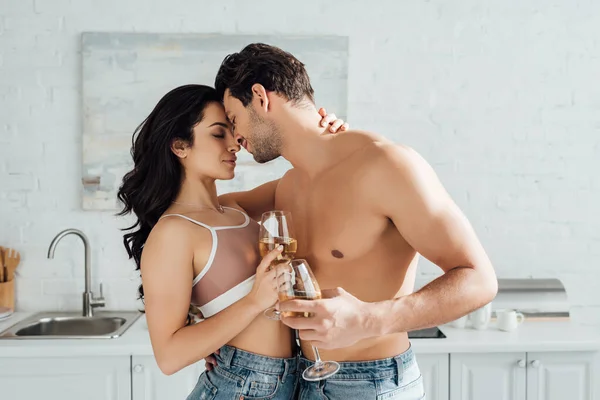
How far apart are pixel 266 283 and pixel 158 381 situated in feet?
4.59

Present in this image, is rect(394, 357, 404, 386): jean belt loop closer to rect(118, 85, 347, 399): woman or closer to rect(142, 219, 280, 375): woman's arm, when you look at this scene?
rect(118, 85, 347, 399): woman

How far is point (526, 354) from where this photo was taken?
8.80 ft

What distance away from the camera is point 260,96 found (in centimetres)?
175

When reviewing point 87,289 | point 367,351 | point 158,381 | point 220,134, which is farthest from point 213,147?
point 87,289

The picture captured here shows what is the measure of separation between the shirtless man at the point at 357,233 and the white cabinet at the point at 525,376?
1.08m

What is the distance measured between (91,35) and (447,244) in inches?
93.0

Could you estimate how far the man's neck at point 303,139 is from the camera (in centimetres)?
177

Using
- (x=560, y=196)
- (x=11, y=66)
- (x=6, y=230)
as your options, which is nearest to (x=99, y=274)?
(x=6, y=230)

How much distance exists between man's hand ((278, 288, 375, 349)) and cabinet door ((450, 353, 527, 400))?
1511mm

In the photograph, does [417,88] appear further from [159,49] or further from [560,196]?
[159,49]

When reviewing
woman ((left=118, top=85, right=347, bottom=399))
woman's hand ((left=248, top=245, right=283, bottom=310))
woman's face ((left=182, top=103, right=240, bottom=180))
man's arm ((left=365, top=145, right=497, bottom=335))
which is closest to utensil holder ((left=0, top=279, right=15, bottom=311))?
woman ((left=118, top=85, right=347, bottom=399))

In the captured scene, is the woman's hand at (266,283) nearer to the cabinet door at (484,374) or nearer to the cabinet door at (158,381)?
the cabinet door at (158,381)

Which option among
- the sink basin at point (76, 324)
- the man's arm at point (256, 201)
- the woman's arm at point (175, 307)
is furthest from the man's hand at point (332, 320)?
the sink basin at point (76, 324)

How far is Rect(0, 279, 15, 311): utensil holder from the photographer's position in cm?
305
